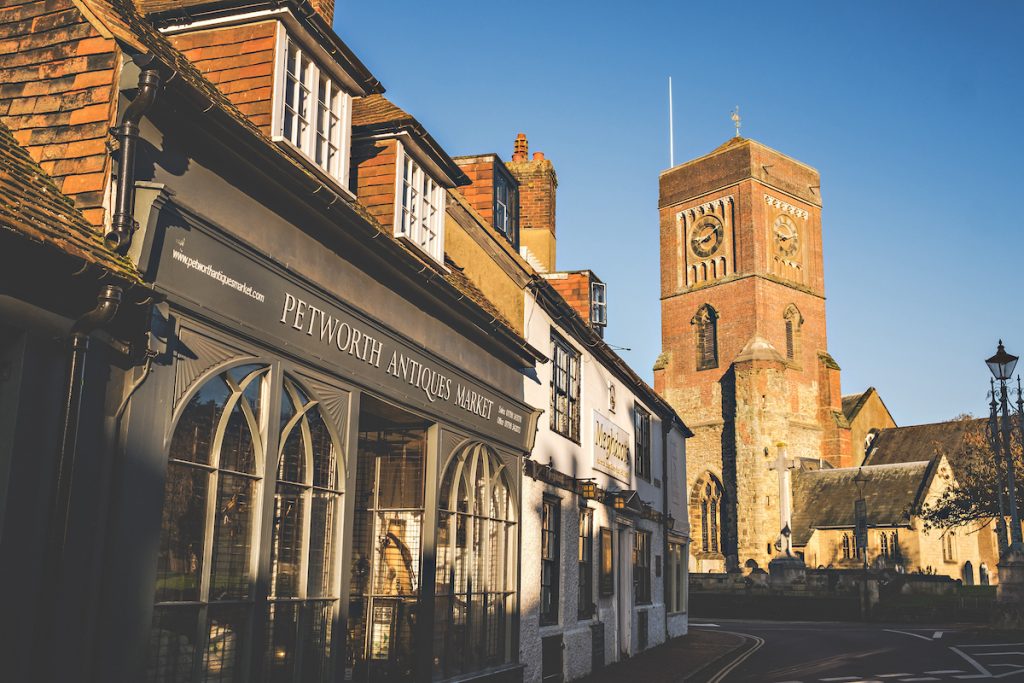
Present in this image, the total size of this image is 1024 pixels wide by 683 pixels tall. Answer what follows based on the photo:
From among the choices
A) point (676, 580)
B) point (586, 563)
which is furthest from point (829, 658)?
point (676, 580)

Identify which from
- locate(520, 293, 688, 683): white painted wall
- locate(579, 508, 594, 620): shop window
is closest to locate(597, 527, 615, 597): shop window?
locate(520, 293, 688, 683): white painted wall

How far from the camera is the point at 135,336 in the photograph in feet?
21.3

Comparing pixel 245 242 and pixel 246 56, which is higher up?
pixel 246 56

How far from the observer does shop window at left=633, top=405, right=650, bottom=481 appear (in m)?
22.9

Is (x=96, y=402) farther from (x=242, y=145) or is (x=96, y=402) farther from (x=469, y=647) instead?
(x=469, y=647)

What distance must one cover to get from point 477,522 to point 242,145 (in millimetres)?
6682

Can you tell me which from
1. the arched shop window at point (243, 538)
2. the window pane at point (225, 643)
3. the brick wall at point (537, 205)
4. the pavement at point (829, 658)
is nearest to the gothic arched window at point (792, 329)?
the pavement at point (829, 658)

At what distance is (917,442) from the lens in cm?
6775

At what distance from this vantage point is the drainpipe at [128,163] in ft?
21.0

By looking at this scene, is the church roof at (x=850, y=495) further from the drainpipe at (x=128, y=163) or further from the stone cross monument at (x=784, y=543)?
the drainpipe at (x=128, y=163)

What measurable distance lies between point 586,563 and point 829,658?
674cm

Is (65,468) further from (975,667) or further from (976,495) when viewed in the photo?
(976,495)

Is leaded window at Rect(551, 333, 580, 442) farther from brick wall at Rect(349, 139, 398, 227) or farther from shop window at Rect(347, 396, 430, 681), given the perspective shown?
brick wall at Rect(349, 139, 398, 227)

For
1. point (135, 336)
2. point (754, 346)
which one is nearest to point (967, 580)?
point (754, 346)
